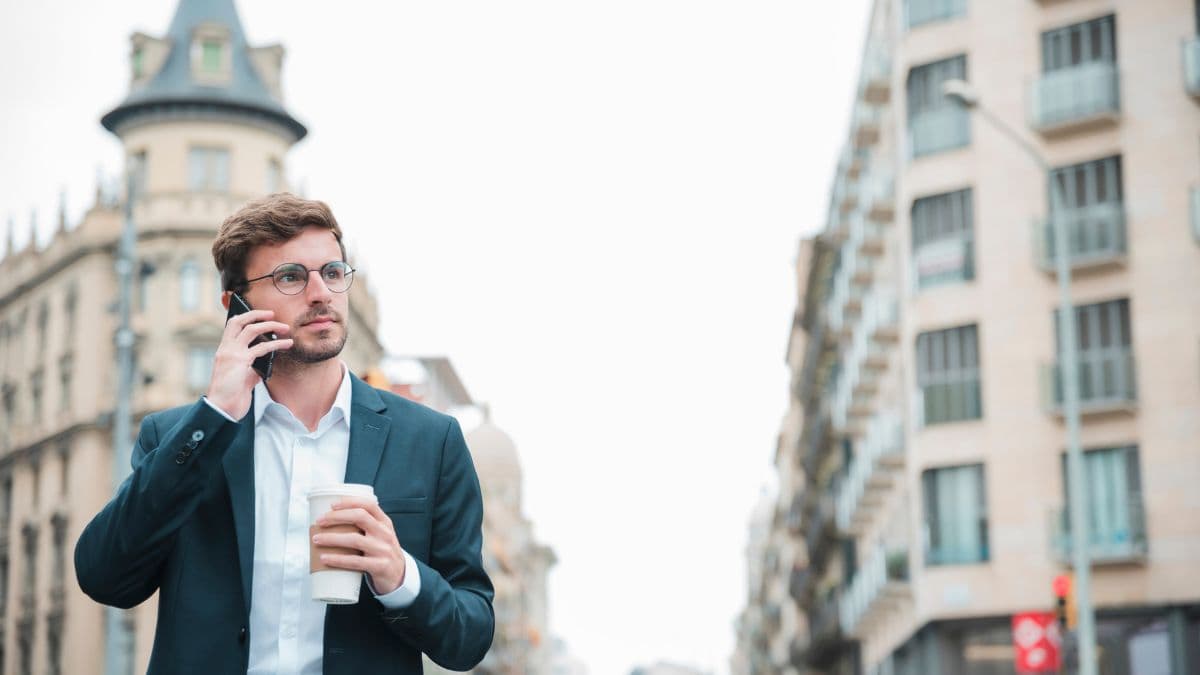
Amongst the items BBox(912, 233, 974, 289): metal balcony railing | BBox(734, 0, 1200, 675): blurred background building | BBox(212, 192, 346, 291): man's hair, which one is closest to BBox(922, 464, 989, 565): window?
BBox(734, 0, 1200, 675): blurred background building

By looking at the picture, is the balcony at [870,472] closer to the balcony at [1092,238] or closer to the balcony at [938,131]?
the balcony at [938,131]

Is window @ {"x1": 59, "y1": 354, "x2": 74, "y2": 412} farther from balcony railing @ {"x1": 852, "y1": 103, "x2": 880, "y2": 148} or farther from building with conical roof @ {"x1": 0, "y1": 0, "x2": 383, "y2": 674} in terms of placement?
balcony railing @ {"x1": 852, "y1": 103, "x2": 880, "y2": 148}

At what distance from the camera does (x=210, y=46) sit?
2601 inches

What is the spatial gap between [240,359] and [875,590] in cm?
4886

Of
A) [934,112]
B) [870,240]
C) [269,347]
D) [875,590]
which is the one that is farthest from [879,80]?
[269,347]

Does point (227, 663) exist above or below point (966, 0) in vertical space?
below

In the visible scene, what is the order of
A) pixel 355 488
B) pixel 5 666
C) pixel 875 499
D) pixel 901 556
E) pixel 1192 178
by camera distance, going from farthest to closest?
pixel 5 666
pixel 875 499
pixel 901 556
pixel 1192 178
pixel 355 488

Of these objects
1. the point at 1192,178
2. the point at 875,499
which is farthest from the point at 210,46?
the point at 1192,178

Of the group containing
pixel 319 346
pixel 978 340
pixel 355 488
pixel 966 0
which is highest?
pixel 966 0

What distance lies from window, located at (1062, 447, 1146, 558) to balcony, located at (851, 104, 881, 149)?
13.0 metres

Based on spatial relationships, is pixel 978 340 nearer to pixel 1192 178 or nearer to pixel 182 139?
pixel 1192 178

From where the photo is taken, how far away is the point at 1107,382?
40875 millimetres

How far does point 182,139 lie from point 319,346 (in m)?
62.1

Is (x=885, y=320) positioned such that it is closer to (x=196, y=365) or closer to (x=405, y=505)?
(x=196, y=365)
